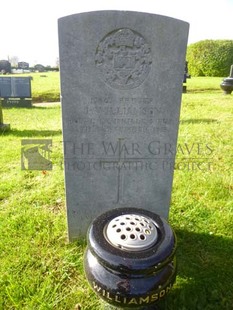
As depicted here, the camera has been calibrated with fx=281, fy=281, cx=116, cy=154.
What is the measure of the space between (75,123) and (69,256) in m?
1.30

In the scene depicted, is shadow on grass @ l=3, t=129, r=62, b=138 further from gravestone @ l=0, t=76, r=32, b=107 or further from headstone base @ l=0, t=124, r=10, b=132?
gravestone @ l=0, t=76, r=32, b=107

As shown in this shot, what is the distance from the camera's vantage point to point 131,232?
68.1 inches

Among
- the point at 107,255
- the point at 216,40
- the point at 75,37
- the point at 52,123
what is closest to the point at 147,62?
the point at 75,37

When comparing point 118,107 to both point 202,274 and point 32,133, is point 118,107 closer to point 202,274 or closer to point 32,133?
point 202,274

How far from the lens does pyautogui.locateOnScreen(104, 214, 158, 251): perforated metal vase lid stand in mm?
1677

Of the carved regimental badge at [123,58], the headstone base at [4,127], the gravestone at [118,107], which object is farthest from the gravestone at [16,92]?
the carved regimental badge at [123,58]

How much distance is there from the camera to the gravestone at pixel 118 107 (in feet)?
7.47

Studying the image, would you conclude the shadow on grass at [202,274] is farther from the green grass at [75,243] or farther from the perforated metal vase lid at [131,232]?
the perforated metal vase lid at [131,232]

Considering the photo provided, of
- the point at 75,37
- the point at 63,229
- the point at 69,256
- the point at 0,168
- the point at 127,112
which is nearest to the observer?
the point at 75,37

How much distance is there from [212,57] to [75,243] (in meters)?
25.2

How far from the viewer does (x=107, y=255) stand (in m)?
1.63

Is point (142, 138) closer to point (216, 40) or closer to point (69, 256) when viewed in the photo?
point (69, 256)

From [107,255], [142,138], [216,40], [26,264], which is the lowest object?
[26,264]

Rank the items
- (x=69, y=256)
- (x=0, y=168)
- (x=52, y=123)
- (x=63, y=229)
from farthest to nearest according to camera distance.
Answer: (x=52, y=123)
(x=0, y=168)
(x=63, y=229)
(x=69, y=256)
